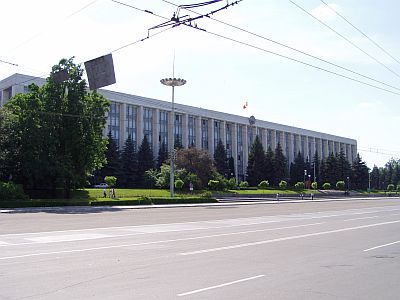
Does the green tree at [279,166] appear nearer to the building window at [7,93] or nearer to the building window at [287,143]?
the building window at [287,143]

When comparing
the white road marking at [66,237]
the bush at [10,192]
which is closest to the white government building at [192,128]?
the bush at [10,192]

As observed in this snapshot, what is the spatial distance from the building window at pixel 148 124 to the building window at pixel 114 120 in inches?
273

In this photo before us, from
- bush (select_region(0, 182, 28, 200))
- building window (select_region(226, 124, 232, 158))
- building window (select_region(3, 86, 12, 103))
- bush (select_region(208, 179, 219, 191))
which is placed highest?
building window (select_region(3, 86, 12, 103))

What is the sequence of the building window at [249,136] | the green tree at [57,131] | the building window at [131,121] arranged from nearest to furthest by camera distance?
1. the green tree at [57,131]
2. the building window at [131,121]
3. the building window at [249,136]

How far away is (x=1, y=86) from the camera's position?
267ft

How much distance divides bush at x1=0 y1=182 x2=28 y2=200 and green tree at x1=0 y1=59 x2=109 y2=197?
2940 millimetres

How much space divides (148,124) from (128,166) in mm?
17564

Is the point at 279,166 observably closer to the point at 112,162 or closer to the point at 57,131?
the point at 112,162

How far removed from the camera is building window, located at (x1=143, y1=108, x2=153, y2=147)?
325 feet

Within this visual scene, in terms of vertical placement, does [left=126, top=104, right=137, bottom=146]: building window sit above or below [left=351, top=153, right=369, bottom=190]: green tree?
above

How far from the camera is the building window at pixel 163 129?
102 m

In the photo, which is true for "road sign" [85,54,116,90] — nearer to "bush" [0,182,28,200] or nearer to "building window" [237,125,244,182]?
"bush" [0,182,28,200]

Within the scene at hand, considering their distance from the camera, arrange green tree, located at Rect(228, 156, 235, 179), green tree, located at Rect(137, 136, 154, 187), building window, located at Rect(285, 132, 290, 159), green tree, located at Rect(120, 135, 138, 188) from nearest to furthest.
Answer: green tree, located at Rect(120, 135, 138, 188)
green tree, located at Rect(137, 136, 154, 187)
green tree, located at Rect(228, 156, 235, 179)
building window, located at Rect(285, 132, 290, 159)

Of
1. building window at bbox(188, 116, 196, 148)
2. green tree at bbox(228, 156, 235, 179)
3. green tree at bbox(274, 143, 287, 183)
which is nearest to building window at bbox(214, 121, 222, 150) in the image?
green tree at bbox(228, 156, 235, 179)
